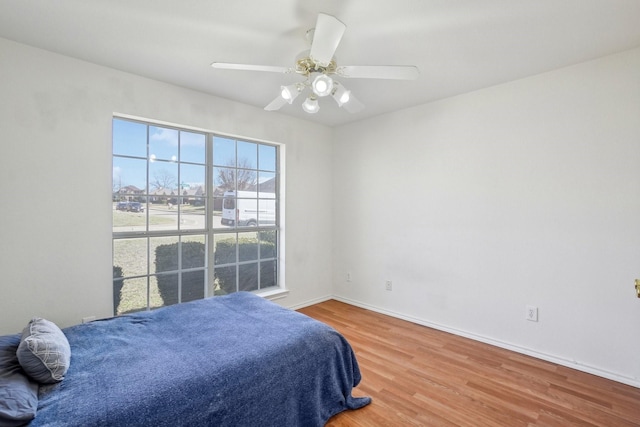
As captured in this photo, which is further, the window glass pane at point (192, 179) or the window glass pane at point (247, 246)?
the window glass pane at point (247, 246)

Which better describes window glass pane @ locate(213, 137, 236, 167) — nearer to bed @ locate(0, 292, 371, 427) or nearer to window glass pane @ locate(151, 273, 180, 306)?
window glass pane @ locate(151, 273, 180, 306)

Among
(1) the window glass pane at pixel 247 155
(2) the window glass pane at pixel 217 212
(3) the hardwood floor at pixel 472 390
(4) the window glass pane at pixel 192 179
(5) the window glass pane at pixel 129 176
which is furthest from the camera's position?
(1) the window glass pane at pixel 247 155

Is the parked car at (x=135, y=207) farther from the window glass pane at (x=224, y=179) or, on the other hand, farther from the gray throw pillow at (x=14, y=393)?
the gray throw pillow at (x=14, y=393)

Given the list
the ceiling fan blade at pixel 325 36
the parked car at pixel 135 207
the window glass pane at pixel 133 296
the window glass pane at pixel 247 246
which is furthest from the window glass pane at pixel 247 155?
the ceiling fan blade at pixel 325 36

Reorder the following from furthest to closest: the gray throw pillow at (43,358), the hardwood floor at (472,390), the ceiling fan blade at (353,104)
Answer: the ceiling fan blade at (353,104), the hardwood floor at (472,390), the gray throw pillow at (43,358)

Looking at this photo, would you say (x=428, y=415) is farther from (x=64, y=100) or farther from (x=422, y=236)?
(x=64, y=100)

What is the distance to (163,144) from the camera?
2.87 metres

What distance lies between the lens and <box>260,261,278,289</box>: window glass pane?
3.68 m

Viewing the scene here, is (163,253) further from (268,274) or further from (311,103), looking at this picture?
(311,103)

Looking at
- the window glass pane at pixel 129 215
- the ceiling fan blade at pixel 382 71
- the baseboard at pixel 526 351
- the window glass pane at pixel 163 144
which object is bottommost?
the baseboard at pixel 526 351

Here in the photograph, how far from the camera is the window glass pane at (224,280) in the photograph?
10.6 feet

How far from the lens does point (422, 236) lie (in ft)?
11.1

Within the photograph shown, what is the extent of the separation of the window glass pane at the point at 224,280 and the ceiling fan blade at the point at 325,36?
8.11 ft

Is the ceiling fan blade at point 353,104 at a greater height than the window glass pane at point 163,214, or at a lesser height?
greater
